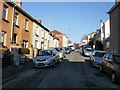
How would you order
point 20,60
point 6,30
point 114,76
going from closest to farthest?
point 114,76
point 20,60
point 6,30

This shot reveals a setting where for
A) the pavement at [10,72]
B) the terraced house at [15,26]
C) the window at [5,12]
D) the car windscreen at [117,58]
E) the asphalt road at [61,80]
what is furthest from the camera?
the terraced house at [15,26]

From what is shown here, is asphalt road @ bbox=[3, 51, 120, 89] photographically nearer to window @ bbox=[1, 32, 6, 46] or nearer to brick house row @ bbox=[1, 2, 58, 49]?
window @ bbox=[1, 32, 6, 46]

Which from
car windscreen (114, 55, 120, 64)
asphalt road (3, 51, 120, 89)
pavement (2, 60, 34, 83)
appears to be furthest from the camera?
pavement (2, 60, 34, 83)

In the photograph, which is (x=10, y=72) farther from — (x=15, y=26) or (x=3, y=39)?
(x=15, y=26)

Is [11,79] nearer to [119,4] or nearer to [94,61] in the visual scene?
[94,61]

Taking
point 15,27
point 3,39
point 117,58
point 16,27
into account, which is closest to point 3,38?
point 3,39

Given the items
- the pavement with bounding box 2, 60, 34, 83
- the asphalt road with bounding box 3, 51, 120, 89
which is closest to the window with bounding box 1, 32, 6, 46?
the pavement with bounding box 2, 60, 34, 83

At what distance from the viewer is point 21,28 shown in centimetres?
2591

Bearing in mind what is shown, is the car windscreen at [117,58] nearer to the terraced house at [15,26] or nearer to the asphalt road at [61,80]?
the asphalt road at [61,80]

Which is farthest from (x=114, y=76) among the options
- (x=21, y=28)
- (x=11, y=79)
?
(x=21, y=28)

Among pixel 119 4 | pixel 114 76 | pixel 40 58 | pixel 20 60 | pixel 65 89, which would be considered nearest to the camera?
pixel 65 89

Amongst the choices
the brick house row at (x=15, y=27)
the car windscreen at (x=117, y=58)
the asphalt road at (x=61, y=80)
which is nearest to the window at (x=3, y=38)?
the brick house row at (x=15, y=27)

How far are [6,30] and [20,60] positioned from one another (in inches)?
144

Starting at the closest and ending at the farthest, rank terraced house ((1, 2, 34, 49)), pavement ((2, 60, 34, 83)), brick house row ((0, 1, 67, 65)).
Answer: pavement ((2, 60, 34, 83)), brick house row ((0, 1, 67, 65)), terraced house ((1, 2, 34, 49))
